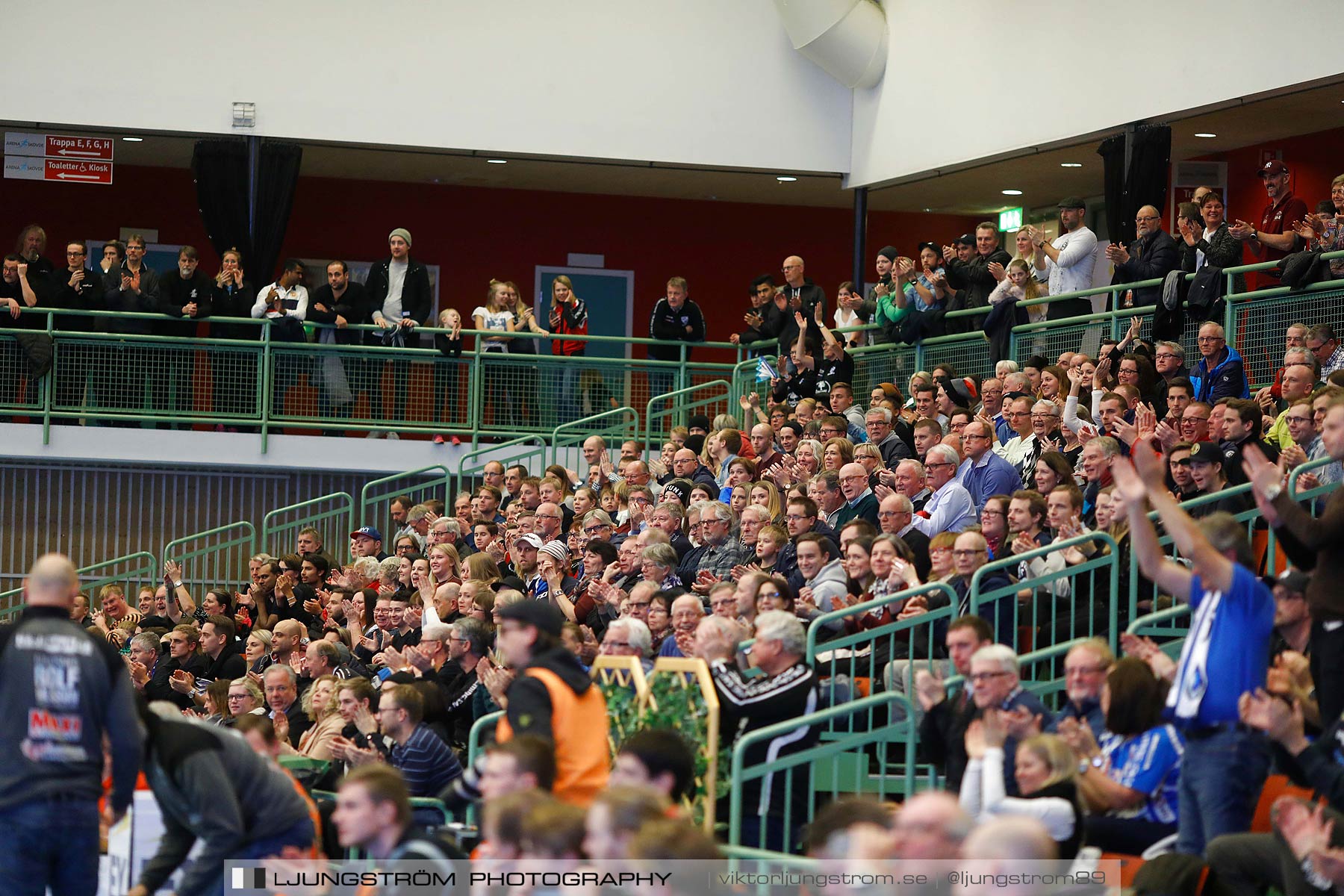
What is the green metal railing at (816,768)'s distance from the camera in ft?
23.5

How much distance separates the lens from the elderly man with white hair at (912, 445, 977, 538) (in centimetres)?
1012

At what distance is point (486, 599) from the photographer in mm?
10461

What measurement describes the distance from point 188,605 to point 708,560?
5739 mm

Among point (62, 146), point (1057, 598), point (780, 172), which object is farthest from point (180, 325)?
point (1057, 598)

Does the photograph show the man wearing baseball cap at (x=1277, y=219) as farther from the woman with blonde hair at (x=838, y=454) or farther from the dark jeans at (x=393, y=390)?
the dark jeans at (x=393, y=390)

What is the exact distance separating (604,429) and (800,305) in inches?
117

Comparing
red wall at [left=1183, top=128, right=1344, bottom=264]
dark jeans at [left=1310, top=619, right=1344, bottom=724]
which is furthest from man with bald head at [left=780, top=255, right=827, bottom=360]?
dark jeans at [left=1310, top=619, right=1344, bottom=724]

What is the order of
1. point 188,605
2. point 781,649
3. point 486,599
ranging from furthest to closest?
point 188,605
point 486,599
point 781,649

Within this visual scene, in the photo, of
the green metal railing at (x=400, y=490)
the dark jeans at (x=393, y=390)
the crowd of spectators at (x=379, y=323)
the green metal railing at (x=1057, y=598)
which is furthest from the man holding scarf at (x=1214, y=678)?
the dark jeans at (x=393, y=390)

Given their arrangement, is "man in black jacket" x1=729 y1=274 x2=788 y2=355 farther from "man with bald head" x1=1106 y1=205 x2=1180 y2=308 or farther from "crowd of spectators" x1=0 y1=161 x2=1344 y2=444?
"man with bald head" x1=1106 y1=205 x2=1180 y2=308

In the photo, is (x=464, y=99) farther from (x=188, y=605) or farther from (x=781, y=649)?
(x=781, y=649)

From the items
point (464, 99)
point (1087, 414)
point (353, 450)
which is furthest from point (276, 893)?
point (464, 99)

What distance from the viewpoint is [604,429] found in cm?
1730

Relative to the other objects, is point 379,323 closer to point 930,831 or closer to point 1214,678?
point 1214,678
